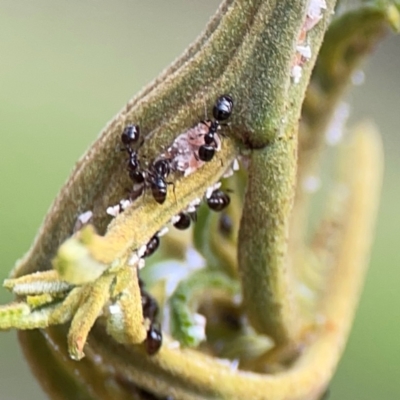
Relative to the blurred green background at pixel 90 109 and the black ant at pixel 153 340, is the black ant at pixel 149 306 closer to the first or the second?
the black ant at pixel 153 340

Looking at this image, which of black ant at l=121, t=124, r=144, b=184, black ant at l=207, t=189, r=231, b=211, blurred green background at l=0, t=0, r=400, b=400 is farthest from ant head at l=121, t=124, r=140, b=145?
blurred green background at l=0, t=0, r=400, b=400

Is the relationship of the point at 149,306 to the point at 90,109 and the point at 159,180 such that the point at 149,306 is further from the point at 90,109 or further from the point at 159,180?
the point at 90,109

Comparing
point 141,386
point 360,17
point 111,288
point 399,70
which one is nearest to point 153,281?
point 141,386

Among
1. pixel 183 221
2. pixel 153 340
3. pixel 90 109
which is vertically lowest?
pixel 153 340

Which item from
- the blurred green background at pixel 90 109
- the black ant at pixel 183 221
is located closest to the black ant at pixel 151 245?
the black ant at pixel 183 221

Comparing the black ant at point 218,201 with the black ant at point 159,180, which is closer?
the black ant at point 159,180

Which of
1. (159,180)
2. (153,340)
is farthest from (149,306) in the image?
(159,180)

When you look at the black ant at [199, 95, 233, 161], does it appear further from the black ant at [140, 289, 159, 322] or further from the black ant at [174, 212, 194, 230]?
the black ant at [140, 289, 159, 322]
